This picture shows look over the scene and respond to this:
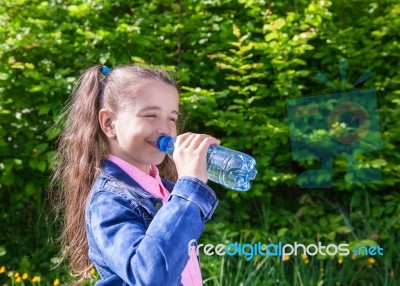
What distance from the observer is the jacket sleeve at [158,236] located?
145cm

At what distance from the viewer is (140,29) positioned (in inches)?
148

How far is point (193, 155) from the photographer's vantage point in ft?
5.07

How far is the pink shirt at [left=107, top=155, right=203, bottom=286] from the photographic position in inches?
70.6

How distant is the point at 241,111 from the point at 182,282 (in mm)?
2132

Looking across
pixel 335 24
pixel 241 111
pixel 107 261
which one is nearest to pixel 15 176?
pixel 241 111

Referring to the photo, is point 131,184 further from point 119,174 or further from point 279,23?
point 279,23

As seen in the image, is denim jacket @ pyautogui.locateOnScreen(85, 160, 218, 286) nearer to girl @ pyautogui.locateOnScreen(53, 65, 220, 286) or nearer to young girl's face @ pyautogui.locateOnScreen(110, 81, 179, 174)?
girl @ pyautogui.locateOnScreen(53, 65, 220, 286)

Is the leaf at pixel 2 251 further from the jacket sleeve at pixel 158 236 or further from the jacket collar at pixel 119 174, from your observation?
the jacket sleeve at pixel 158 236

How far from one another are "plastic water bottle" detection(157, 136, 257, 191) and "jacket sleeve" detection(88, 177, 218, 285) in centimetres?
20

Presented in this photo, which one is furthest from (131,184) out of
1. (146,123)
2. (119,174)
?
(146,123)

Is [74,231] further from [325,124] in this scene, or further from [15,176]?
[325,124]

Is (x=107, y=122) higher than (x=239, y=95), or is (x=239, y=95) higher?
(x=107, y=122)

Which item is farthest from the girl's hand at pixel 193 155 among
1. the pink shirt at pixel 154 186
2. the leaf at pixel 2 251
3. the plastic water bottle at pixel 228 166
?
the leaf at pixel 2 251

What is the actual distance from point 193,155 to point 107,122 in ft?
1.30
